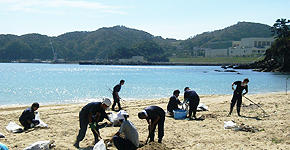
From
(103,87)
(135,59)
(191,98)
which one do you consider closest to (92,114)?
(191,98)

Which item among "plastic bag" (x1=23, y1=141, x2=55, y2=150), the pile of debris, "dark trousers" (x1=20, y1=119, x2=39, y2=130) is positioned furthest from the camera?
"dark trousers" (x1=20, y1=119, x2=39, y2=130)

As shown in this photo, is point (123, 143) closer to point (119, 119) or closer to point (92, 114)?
point (119, 119)

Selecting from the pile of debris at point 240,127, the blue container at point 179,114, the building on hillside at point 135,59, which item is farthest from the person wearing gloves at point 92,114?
the building on hillside at point 135,59

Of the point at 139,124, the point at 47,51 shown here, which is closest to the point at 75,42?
the point at 47,51

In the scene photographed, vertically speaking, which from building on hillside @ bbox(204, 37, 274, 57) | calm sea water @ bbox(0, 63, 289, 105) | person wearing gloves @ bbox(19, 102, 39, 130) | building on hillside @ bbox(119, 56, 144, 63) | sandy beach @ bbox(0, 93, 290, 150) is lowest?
calm sea water @ bbox(0, 63, 289, 105)

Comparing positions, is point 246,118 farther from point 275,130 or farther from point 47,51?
point 47,51

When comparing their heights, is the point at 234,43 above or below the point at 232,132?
above

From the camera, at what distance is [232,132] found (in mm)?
6980

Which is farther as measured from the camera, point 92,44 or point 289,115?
point 92,44

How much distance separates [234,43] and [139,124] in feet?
469

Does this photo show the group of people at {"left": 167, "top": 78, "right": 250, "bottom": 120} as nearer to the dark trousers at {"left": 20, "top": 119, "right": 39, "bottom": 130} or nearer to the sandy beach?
the sandy beach

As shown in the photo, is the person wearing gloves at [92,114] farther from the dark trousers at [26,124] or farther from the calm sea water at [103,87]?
the calm sea water at [103,87]

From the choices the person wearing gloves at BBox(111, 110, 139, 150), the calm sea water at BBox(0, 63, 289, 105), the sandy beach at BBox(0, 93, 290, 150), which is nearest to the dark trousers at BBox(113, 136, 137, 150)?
the person wearing gloves at BBox(111, 110, 139, 150)

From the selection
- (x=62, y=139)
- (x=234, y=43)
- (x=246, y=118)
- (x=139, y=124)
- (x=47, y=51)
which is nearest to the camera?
(x=62, y=139)
